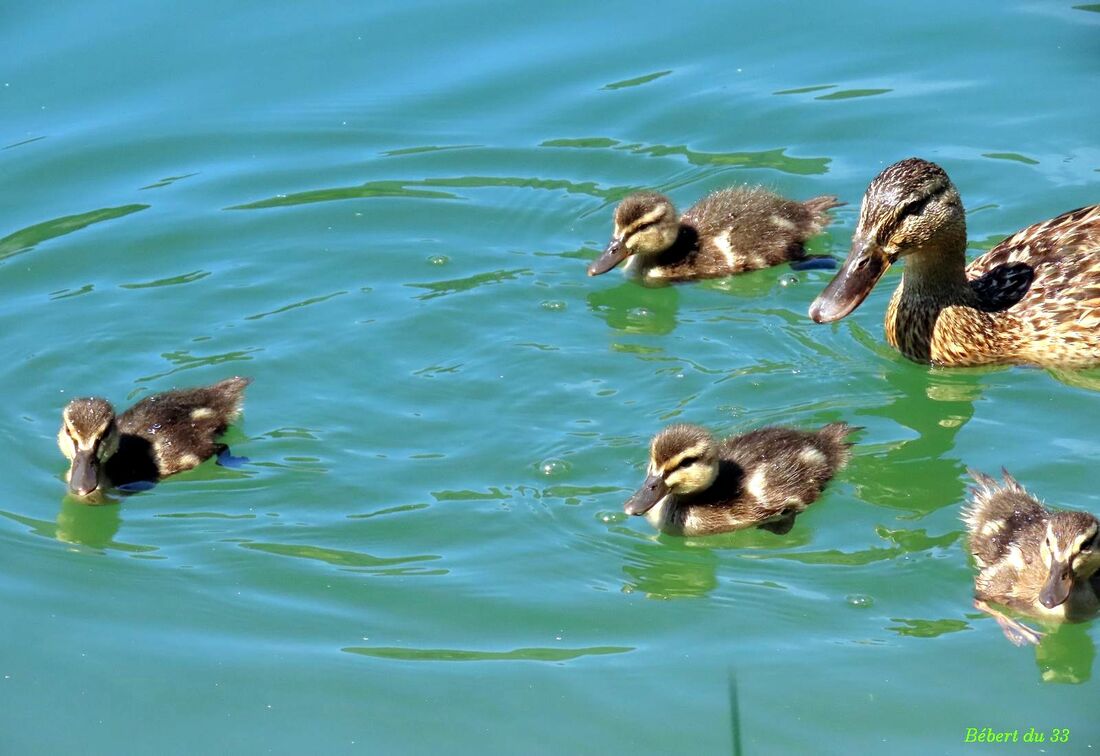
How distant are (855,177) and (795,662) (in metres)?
3.80

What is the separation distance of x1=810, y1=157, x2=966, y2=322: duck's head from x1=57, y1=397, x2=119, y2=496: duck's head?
9.24ft

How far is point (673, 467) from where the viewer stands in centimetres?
583

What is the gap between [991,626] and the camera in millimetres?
5398

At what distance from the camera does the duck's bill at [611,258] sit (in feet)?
25.3

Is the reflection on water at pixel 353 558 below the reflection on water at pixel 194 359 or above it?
below

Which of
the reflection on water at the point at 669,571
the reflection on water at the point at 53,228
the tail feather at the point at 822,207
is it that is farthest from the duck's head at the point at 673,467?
the reflection on water at the point at 53,228

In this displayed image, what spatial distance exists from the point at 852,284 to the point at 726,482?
1336 mm

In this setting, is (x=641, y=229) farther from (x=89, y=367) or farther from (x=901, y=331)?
(x=89, y=367)

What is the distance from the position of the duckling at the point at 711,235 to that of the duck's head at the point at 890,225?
808mm

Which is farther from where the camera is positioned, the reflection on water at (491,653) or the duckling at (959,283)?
the duckling at (959,283)

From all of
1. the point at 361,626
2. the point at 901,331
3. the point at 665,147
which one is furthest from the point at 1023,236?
the point at 361,626

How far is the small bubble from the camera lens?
6.33 metres

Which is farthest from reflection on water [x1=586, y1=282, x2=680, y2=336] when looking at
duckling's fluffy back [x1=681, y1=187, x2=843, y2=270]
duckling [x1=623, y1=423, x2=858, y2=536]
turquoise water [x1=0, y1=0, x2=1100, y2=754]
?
duckling [x1=623, y1=423, x2=858, y2=536]

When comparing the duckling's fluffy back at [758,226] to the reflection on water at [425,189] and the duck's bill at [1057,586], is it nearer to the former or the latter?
the reflection on water at [425,189]
